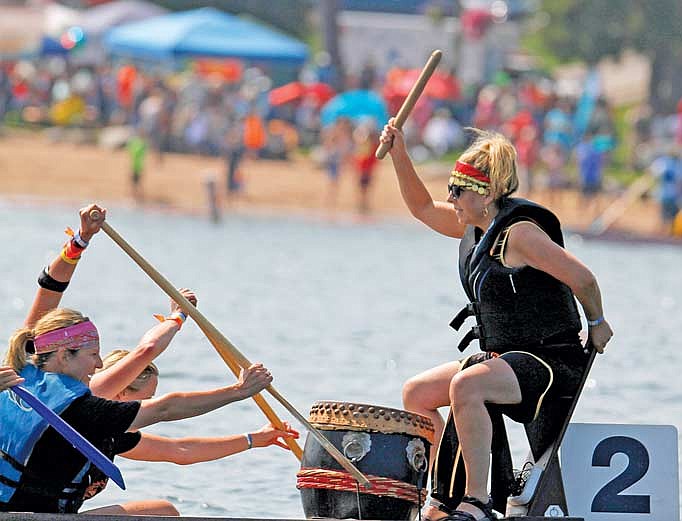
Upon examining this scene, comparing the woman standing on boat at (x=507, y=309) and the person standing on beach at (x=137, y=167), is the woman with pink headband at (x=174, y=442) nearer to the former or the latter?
the woman standing on boat at (x=507, y=309)

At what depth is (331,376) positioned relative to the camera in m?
14.4

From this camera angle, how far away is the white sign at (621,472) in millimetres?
6750

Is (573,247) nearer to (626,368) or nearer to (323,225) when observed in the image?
(323,225)

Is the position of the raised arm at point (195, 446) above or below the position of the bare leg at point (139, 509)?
above

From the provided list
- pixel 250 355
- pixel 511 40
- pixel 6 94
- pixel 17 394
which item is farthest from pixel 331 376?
pixel 511 40

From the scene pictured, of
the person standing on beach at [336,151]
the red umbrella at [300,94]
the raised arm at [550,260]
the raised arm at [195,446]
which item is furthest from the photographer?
the red umbrella at [300,94]

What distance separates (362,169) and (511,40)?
94.7 ft

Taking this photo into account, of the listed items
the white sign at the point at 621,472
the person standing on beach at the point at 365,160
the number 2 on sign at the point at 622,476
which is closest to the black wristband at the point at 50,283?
the white sign at the point at 621,472

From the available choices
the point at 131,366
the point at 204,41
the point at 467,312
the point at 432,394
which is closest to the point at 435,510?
the point at 432,394

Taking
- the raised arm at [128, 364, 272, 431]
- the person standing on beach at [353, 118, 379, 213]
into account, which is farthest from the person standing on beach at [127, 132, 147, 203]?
the raised arm at [128, 364, 272, 431]

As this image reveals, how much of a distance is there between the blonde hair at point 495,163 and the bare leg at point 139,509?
1718 mm

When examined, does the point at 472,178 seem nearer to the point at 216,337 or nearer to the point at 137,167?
the point at 216,337

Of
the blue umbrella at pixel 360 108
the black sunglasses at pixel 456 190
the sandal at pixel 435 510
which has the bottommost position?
the blue umbrella at pixel 360 108

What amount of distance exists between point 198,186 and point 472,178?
25331mm
